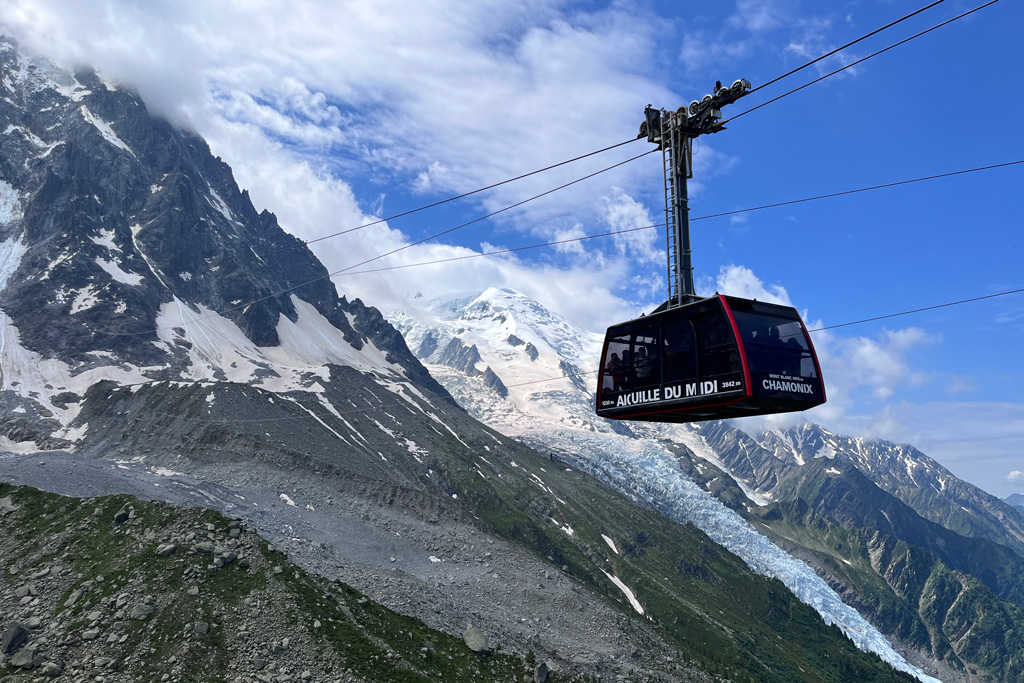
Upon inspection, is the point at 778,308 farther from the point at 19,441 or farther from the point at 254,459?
the point at 19,441

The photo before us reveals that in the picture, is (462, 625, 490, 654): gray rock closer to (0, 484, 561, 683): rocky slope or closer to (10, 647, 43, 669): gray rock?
(0, 484, 561, 683): rocky slope

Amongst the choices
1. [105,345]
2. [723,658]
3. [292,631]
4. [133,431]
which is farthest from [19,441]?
[723,658]

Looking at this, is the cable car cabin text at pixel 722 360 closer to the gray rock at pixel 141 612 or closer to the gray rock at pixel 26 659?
the gray rock at pixel 141 612

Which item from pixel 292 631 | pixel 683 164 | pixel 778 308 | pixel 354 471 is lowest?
pixel 292 631

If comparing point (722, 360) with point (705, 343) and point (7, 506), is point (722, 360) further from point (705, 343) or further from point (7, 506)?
point (7, 506)

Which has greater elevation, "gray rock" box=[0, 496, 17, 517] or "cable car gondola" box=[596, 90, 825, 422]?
"cable car gondola" box=[596, 90, 825, 422]

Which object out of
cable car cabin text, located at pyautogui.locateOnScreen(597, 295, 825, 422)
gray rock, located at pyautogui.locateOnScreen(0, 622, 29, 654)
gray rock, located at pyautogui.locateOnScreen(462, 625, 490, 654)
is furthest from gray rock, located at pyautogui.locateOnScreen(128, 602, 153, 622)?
cable car cabin text, located at pyautogui.locateOnScreen(597, 295, 825, 422)
